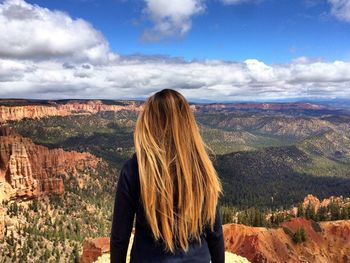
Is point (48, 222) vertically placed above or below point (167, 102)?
below

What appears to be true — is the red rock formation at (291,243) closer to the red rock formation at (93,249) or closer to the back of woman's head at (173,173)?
the red rock formation at (93,249)

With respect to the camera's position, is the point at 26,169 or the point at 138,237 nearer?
the point at 138,237

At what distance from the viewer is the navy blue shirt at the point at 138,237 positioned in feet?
17.7

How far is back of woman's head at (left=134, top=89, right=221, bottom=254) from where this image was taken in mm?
5371

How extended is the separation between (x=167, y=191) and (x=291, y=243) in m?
60.7

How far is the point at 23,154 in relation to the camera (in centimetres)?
11194

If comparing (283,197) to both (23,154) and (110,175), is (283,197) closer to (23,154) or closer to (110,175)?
(110,175)

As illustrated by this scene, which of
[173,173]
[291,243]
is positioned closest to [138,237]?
[173,173]

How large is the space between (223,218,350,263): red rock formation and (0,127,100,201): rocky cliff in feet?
239

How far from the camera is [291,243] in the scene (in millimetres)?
61125

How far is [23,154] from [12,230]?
24.8 m

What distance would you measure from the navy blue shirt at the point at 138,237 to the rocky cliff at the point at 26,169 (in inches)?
4350

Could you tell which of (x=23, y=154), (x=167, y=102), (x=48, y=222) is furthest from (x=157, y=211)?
(x=23, y=154)

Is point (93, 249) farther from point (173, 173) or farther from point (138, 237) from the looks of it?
point (173, 173)
